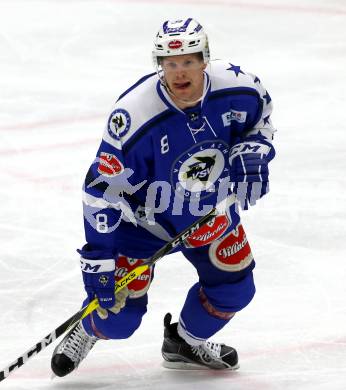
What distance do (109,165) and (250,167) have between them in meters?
0.48

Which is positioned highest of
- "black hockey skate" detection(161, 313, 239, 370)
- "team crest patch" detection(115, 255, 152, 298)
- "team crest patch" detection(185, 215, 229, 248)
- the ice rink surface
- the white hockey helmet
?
the white hockey helmet

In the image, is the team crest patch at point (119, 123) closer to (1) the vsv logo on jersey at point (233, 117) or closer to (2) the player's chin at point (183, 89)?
(2) the player's chin at point (183, 89)

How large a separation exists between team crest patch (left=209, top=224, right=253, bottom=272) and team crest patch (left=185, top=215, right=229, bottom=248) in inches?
1.8

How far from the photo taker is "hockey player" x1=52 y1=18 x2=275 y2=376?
3.48 meters

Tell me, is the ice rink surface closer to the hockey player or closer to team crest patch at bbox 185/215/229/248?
the hockey player

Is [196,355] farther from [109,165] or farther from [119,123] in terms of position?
[119,123]

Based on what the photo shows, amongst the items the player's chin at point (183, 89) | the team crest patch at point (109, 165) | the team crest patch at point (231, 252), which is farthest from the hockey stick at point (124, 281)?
the player's chin at point (183, 89)

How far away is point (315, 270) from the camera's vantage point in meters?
4.80

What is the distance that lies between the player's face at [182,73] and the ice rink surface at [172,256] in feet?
3.85

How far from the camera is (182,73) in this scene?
3443 millimetres

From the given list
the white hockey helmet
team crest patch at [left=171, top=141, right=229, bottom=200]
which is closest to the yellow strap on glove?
team crest patch at [left=171, top=141, right=229, bottom=200]

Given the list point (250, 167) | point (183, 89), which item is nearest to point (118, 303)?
point (250, 167)

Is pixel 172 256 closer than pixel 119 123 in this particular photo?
No

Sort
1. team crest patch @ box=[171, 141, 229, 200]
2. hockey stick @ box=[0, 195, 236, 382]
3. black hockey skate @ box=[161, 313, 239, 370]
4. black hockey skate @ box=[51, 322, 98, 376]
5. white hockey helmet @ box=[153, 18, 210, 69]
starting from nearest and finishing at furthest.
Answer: white hockey helmet @ box=[153, 18, 210, 69] → team crest patch @ box=[171, 141, 229, 200] → hockey stick @ box=[0, 195, 236, 382] → black hockey skate @ box=[51, 322, 98, 376] → black hockey skate @ box=[161, 313, 239, 370]
